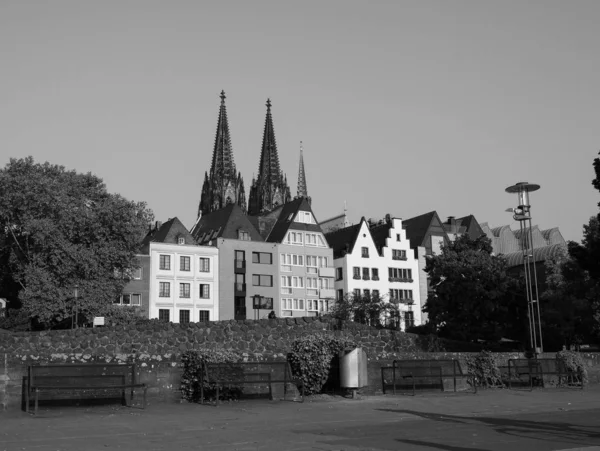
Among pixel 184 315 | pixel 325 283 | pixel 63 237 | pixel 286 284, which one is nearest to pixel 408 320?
pixel 325 283

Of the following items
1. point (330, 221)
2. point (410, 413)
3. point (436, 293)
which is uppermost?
point (330, 221)

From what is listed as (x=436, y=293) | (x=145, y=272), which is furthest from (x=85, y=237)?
(x=436, y=293)

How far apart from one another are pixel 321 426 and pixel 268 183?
152442mm

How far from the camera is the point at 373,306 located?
79.8 metres

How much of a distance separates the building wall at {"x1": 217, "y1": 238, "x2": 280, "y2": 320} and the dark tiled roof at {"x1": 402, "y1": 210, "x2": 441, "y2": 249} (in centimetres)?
1890

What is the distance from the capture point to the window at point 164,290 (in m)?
79.4

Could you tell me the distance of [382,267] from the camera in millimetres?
90062

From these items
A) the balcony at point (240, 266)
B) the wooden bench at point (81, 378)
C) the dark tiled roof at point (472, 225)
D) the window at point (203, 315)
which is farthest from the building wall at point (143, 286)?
the wooden bench at point (81, 378)

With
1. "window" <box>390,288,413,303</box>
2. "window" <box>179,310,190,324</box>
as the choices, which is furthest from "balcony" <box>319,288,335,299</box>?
"window" <box>179,310,190,324</box>

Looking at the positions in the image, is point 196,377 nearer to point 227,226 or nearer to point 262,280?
point 262,280

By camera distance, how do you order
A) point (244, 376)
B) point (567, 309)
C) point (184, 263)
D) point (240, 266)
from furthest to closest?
point (240, 266) → point (184, 263) → point (567, 309) → point (244, 376)

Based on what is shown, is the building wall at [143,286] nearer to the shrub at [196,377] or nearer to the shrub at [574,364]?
the shrub at [574,364]

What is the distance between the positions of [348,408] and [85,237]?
147 feet

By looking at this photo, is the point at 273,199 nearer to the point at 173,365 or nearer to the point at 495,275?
the point at 495,275
